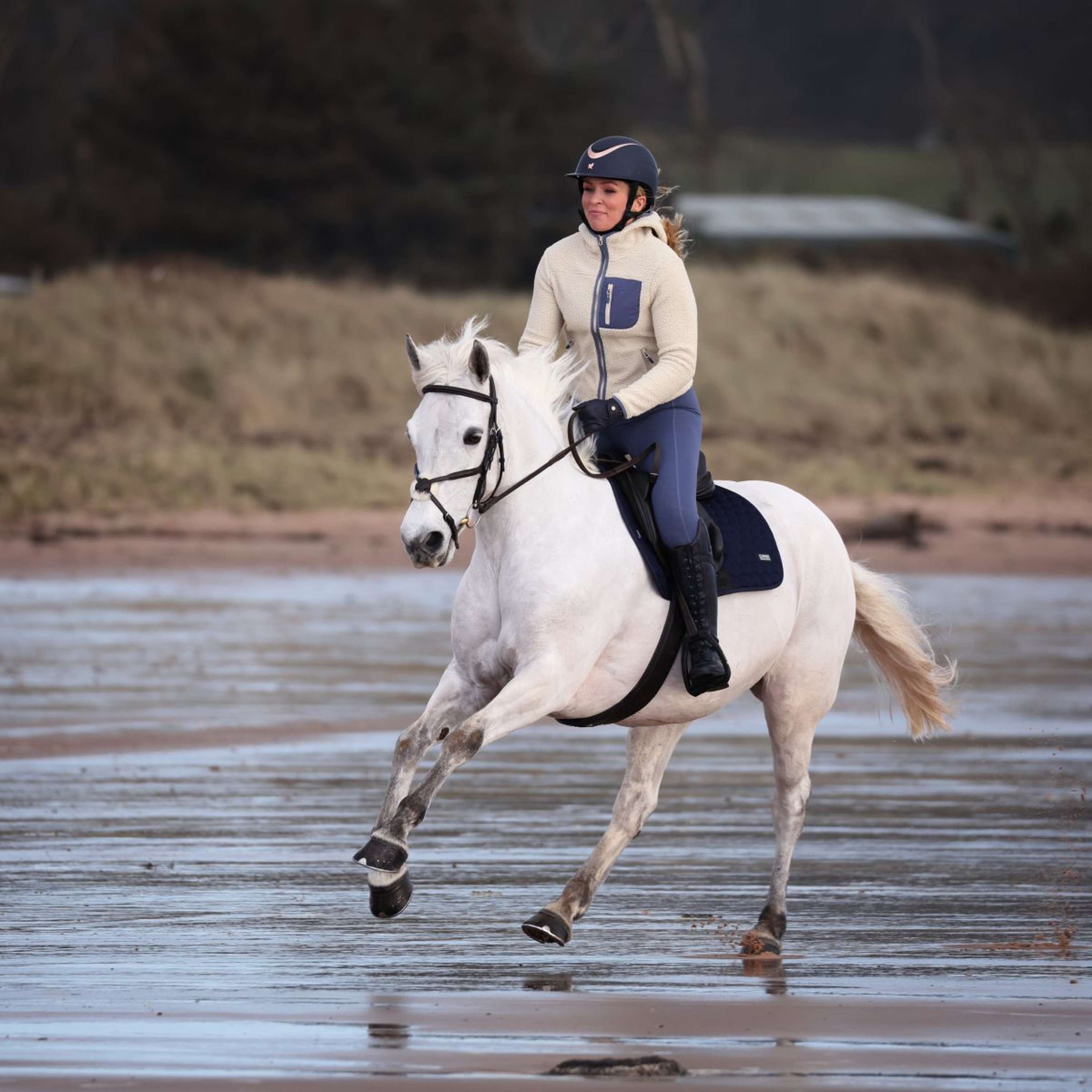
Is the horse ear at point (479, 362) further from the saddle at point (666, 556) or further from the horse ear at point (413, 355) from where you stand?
the saddle at point (666, 556)

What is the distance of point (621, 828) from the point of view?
7301 millimetres

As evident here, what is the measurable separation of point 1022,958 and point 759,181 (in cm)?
7307

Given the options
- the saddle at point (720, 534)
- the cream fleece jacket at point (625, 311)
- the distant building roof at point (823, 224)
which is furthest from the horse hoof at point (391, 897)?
the distant building roof at point (823, 224)

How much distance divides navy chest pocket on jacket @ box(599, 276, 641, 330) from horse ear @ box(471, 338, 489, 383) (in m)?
0.61

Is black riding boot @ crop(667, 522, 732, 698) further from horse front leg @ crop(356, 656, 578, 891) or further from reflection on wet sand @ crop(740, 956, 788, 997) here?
reflection on wet sand @ crop(740, 956, 788, 997)

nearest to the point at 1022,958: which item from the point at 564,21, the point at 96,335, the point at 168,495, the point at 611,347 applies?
the point at 611,347

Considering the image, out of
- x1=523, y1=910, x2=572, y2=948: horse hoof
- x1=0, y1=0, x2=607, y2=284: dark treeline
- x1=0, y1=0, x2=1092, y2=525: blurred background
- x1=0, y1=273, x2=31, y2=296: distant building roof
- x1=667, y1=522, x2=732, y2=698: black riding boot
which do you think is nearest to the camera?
x1=523, y1=910, x2=572, y2=948: horse hoof

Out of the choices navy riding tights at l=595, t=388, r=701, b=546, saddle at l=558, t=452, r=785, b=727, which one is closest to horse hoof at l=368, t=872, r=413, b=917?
saddle at l=558, t=452, r=785, b=727

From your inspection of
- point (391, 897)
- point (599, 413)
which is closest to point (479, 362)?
point (599, 413)

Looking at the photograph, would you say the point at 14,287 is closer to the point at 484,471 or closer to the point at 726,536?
the point at 726,536

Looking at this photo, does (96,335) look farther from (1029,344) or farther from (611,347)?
(611,347)

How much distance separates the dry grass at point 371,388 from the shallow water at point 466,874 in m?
12.5

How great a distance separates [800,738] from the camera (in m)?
7.75

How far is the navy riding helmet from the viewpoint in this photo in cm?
712
